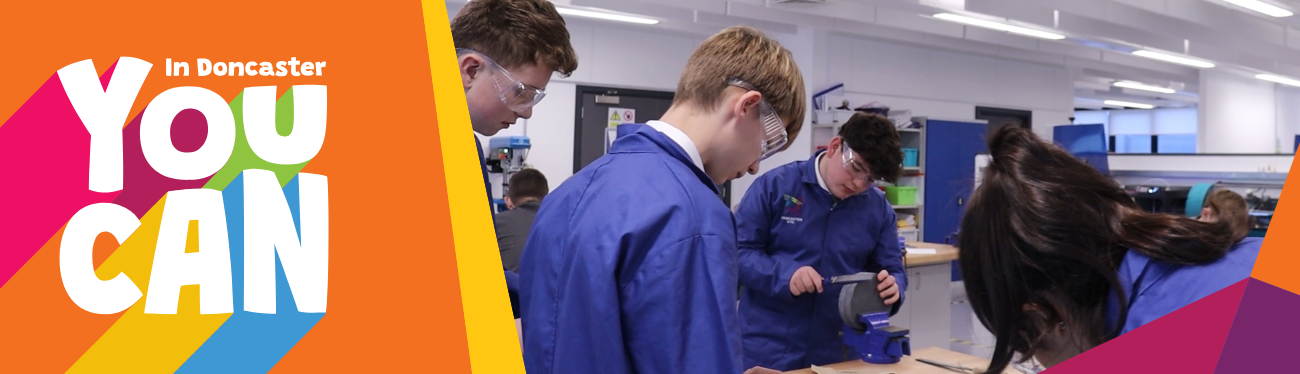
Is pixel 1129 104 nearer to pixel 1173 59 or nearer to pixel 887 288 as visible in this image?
pixel 1173 59

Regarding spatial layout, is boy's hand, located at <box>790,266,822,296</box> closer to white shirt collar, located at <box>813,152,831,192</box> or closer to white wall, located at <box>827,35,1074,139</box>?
white shirt collar, located at <box>813,152,831,192</box>

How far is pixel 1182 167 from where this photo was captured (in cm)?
813

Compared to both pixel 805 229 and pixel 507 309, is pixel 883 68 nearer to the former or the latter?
pixel 805 229

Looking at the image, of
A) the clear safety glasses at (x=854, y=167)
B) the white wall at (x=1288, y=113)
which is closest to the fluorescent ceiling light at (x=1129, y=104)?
the white wall at (x=1288, y=113)

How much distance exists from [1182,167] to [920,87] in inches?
98.7

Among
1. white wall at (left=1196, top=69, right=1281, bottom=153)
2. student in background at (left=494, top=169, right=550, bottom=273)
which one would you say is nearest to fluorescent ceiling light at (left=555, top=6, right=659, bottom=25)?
student in background at (left=494, top=169, right=550, bottom=273)

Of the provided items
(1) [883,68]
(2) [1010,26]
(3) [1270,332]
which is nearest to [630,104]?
(1) [883,68]

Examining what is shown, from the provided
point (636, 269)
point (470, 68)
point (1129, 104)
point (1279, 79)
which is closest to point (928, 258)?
point (470, 68)

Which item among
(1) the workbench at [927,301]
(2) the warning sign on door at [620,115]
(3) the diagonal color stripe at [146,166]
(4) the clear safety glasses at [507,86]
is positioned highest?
(2) the warning sign on door at [620,115]

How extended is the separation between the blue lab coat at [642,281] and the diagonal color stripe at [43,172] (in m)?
0.78

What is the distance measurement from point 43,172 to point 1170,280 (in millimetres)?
1622

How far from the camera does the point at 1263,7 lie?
22.5 feet

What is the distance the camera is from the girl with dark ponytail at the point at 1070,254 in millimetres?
1057

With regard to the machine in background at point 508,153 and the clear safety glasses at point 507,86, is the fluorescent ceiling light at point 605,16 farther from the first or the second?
the clear safety glasses at point 507,86
